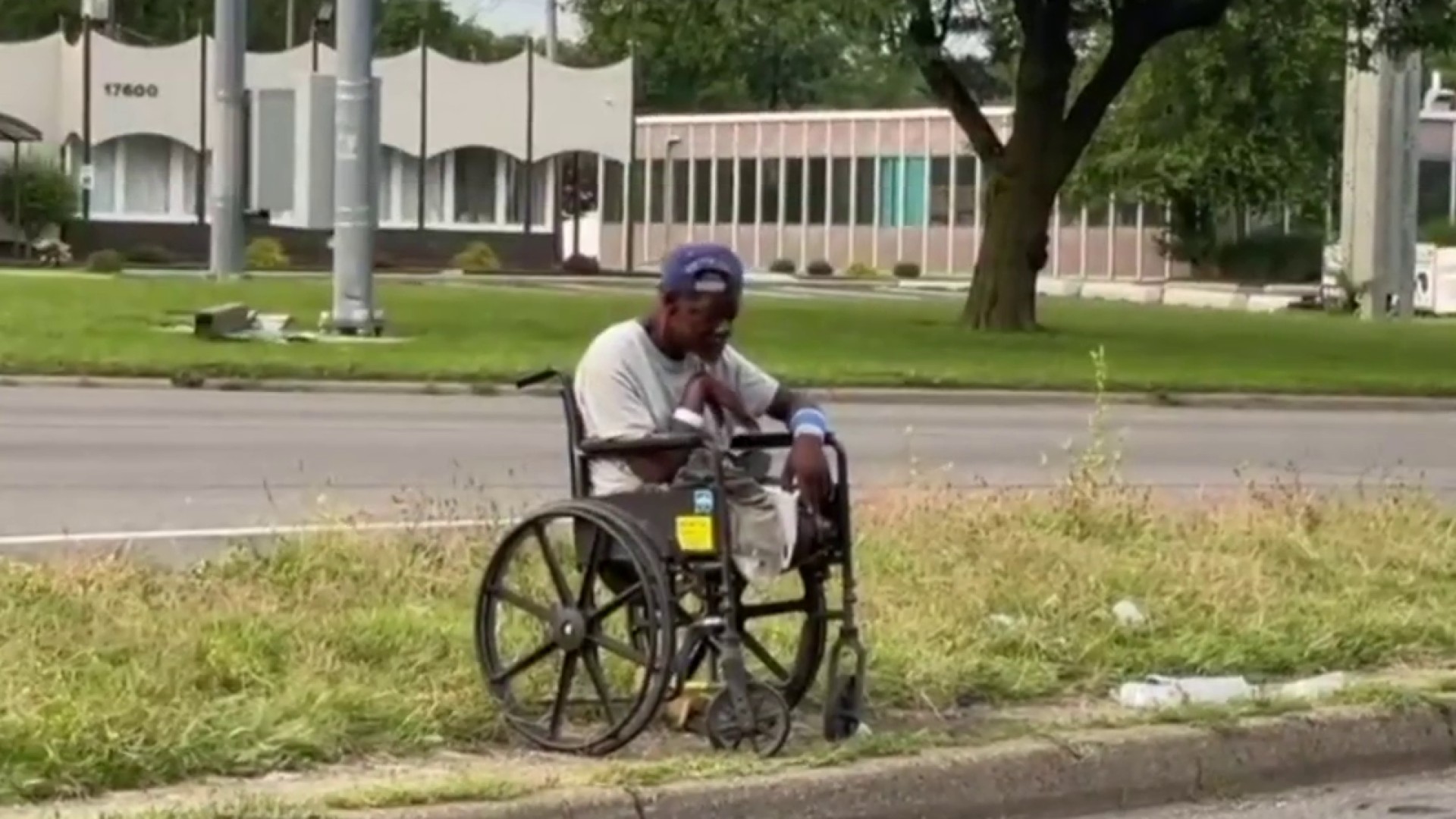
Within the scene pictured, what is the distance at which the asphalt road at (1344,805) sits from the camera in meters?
7.50

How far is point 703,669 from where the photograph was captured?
805cm

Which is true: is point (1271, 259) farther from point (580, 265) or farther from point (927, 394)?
point (927, 394)

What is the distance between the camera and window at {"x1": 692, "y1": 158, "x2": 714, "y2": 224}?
76.8 m

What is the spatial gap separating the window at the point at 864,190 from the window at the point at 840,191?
0.17 m

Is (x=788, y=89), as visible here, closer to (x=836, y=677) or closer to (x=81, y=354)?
(x=81, y=354)

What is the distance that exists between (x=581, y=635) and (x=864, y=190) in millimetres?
67054

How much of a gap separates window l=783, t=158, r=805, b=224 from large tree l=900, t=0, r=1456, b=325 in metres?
39.6

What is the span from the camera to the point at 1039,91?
110ft

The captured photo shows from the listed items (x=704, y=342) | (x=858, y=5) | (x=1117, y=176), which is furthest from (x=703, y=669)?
(x=1117, y=176)

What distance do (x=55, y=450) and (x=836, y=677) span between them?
10405 mm

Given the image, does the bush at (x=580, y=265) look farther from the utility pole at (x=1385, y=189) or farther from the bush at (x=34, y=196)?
the utility pole at (x=1385, y=189)

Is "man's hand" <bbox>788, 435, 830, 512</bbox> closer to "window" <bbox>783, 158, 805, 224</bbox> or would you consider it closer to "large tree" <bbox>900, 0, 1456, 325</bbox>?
"large tree" <bbox>900, 0, 1456, 325</bbox>

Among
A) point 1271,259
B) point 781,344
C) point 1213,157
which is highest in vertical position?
point 1213,157

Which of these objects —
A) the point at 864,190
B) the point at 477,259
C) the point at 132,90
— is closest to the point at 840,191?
the point at 864,190
